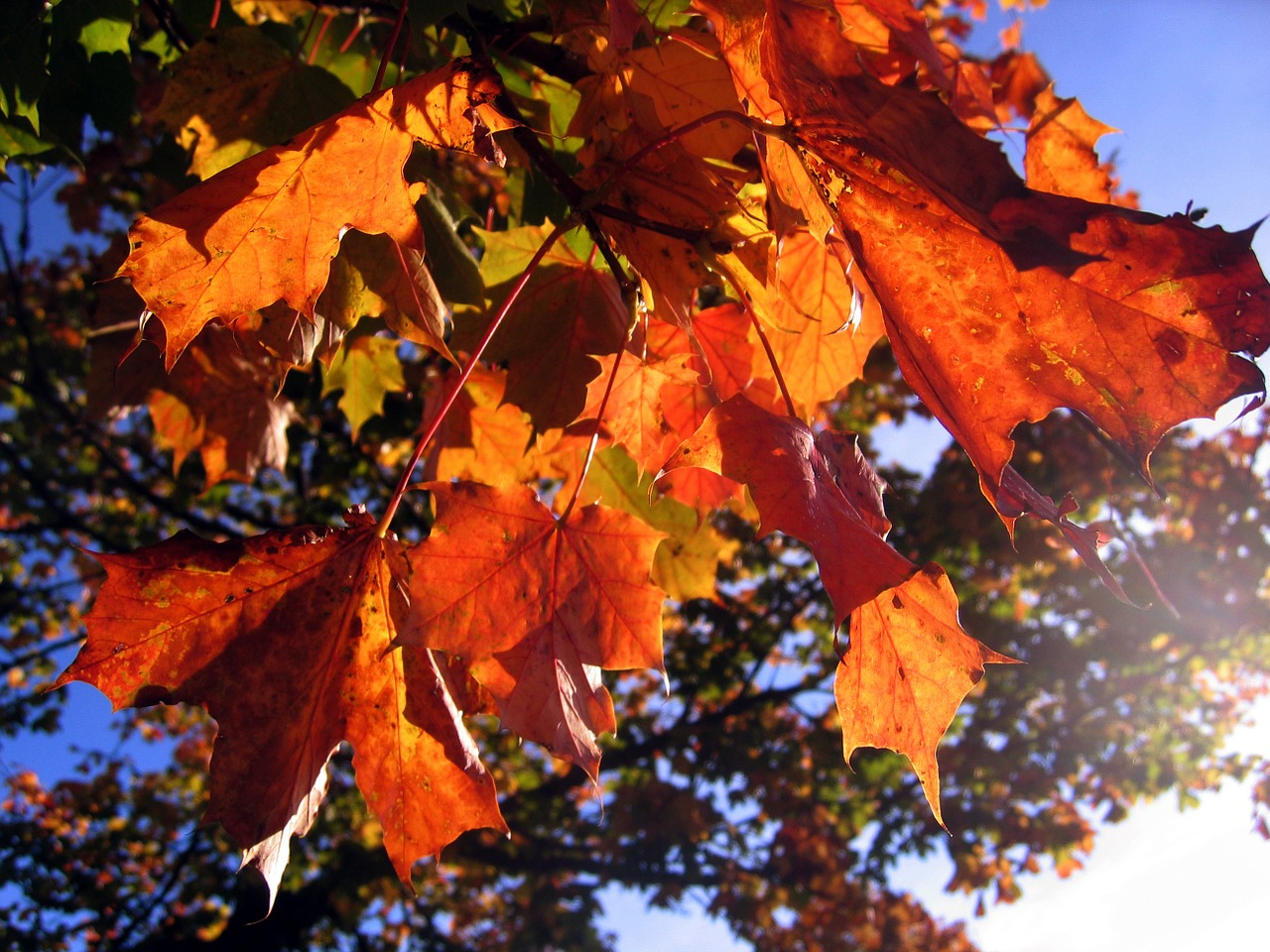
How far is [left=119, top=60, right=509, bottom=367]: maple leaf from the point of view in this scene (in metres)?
1.01

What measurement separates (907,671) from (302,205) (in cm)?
109

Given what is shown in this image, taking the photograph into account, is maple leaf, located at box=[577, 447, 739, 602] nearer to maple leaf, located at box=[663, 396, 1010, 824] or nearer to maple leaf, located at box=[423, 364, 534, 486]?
maple leaf, located at box=[423, 364, 534, 486]

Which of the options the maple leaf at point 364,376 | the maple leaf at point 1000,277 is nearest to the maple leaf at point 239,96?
the maple leaf at point 364,376

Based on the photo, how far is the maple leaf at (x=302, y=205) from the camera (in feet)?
3.31

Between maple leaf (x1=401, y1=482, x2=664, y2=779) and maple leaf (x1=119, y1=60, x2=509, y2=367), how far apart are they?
378 mm

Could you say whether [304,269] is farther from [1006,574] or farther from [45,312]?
[45,312]

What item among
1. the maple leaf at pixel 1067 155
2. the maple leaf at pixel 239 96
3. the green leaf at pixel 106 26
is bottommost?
the maple leaf at pixel 1067 155

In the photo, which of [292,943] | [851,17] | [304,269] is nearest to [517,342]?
[304,269]

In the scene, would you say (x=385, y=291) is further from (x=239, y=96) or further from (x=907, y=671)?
(x=907, y=671)

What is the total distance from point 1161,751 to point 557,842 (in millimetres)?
5438

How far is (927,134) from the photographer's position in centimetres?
86

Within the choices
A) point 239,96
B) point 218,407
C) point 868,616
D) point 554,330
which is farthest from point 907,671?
point 218,407

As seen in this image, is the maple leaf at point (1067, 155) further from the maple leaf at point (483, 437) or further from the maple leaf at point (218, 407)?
the maple leaf at point (218, 407)

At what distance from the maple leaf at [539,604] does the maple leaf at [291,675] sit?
14 cm
